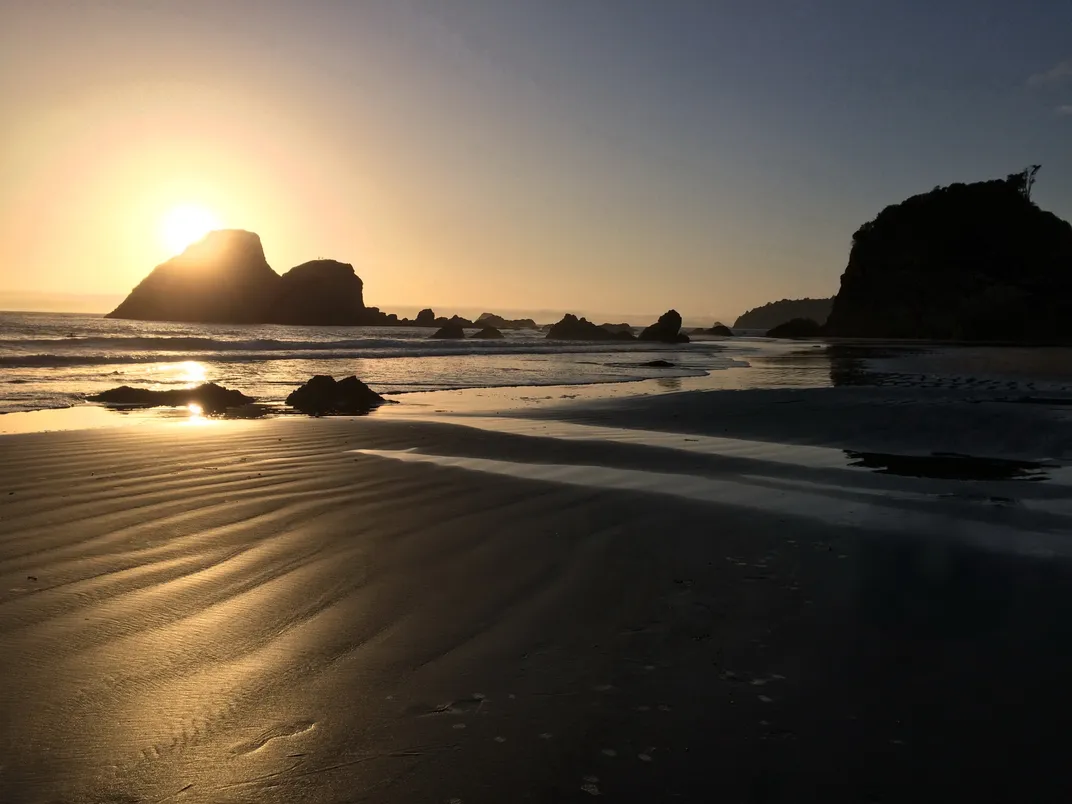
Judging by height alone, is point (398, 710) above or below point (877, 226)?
below

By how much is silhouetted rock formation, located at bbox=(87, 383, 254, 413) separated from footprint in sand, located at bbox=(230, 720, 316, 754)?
1310cm

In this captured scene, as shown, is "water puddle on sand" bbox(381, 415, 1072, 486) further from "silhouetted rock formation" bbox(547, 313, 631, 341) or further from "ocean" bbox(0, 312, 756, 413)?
"silhouetted rock formation" bbox(547, 313, 631, 341)

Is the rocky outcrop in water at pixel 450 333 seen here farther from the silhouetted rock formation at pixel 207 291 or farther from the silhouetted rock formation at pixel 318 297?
the silhouetted rock formation at pixel 207 291

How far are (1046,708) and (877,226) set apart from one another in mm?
92994

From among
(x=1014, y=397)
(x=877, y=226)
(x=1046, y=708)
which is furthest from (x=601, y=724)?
(x=877, y=226)

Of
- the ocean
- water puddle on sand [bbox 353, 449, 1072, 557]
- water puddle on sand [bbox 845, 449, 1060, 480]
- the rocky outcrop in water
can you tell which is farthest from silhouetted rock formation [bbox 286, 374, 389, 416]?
the rocky outcrop in water

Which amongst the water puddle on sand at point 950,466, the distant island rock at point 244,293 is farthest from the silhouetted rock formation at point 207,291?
the water puddle on sand at point 950,466

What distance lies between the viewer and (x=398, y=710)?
277cm

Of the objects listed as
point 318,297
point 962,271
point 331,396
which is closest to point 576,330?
point 962,271

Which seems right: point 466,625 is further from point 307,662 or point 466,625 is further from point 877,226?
point 877,226

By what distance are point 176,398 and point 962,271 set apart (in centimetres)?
7827

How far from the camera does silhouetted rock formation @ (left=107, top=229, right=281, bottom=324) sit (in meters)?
113

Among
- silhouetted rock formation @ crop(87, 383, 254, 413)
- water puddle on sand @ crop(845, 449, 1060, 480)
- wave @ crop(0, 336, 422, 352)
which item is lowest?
water puddle on sand @ crop(845, 449, 1060, 480)

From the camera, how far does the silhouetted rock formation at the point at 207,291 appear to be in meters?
113
